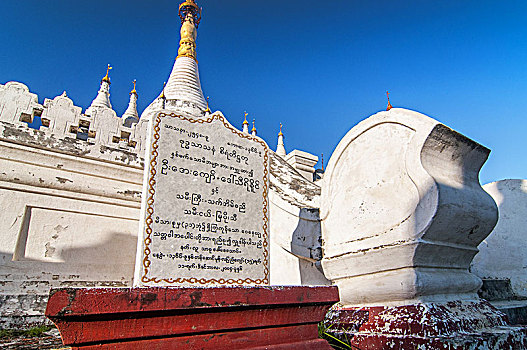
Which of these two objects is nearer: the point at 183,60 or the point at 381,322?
the point at 381,322

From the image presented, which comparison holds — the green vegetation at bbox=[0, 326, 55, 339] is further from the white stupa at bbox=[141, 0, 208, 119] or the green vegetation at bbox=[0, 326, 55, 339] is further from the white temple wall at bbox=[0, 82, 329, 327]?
the white stupa at bbox=[141, 0, 208, 119]

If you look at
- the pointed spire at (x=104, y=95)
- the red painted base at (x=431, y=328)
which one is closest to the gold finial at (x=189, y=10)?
the pointed spire at (x=104, y=95)

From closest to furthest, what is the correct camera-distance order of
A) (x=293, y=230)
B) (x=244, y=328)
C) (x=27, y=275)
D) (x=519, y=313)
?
(x=244, y=328)
(x=519, y=313)
(x=293, y=230)
(x=27, y=275)

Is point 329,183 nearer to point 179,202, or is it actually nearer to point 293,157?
point 179,202

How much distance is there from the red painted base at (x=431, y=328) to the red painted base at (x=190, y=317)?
54 centimetres

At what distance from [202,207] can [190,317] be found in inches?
46.3

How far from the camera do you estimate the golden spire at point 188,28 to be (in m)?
12.9

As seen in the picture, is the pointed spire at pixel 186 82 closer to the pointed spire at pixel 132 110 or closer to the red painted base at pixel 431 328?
the red painted base at pixel 431 328

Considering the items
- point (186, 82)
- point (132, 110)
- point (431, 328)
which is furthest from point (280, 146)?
point (431, 328)

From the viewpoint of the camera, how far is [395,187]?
3.00m

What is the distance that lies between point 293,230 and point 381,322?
1.49 m

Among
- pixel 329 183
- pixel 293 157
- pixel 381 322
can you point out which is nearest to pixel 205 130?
pixel 329 183

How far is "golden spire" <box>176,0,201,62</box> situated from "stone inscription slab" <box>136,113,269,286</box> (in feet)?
34.5

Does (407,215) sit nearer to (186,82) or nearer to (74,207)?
(74,207)
